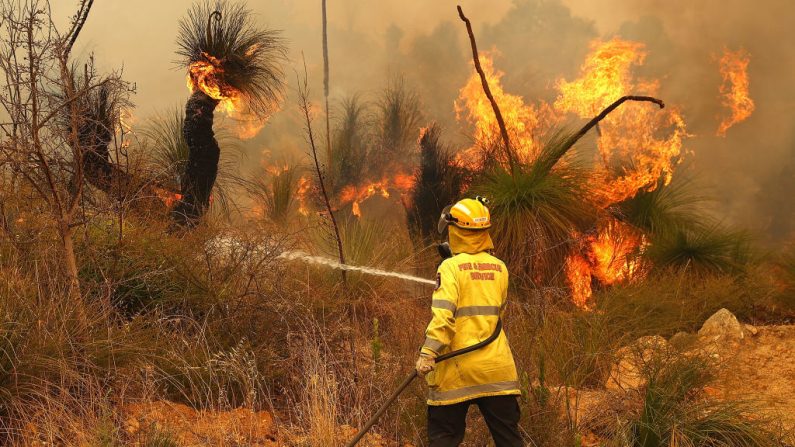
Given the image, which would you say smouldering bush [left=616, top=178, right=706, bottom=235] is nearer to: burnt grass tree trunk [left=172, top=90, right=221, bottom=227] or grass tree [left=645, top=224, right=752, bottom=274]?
grass tree [left=645, top=224, right=752, bottom=274]

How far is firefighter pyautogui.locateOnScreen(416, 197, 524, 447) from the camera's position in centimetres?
385

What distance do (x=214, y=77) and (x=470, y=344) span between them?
Answer: 661 cm

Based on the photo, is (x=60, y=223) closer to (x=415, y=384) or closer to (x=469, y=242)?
(x=415, y=384)

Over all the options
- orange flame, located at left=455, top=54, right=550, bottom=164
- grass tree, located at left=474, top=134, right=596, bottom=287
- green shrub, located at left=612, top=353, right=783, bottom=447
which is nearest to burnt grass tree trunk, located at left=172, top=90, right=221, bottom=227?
grass tree, located at left=474, top=134, right=596, bottom=287

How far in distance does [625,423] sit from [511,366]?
1.02 metres

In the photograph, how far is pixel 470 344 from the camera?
12.6 ft

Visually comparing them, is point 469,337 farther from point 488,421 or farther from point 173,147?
point 173,147

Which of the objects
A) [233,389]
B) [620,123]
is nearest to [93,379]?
[233,389]

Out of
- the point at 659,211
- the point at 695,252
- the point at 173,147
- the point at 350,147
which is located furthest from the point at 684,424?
the point at 350,147

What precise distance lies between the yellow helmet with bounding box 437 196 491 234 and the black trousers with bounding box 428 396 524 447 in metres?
0.86

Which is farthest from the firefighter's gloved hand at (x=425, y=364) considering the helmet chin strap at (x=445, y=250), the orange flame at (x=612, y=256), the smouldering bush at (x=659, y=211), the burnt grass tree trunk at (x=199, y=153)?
the smouldering bush at (x=659, y=211)

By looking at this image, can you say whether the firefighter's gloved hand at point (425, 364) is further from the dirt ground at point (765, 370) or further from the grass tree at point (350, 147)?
the grass tree at point (350, 147)

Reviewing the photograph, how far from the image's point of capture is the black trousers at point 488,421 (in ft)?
12.8

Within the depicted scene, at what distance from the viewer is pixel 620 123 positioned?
508 inches
